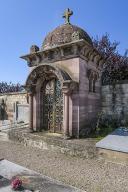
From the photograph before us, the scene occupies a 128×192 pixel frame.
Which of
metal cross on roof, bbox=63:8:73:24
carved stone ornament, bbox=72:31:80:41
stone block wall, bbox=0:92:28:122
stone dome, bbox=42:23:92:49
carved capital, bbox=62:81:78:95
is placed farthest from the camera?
stone block wall, bbox=0:92:28:122

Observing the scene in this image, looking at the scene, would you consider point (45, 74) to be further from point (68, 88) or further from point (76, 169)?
point (76, 169)

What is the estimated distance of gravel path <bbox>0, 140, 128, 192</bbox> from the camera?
463cm

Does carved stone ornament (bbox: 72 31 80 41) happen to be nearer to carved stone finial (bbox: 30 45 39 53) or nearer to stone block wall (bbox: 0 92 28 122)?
carved stone finial (bbox: 30 45 39 53)

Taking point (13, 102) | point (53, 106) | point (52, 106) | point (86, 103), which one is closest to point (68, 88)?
point (86, 103)

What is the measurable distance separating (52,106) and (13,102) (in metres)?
7.39

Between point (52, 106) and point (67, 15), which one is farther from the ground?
point (67, 15)

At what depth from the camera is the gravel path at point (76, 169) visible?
4.63 m

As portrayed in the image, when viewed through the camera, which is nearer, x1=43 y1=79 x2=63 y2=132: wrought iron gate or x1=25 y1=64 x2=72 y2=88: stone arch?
x1=25 y1=64 x2=72 y2=88: stone arch

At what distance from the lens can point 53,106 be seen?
9148 millimetres

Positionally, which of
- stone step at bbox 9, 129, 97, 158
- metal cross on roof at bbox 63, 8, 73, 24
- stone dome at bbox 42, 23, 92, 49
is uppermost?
metal cross on roof at bbox 63, 8, 73, 24

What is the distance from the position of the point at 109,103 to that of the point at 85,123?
237cm

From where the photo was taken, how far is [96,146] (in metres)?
6.29

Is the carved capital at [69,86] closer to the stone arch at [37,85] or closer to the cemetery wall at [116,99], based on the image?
the stone arch at [37,85]

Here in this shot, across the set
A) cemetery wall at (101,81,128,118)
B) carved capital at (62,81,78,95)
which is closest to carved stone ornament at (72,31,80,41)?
carved capital at (62,81,78,95)
